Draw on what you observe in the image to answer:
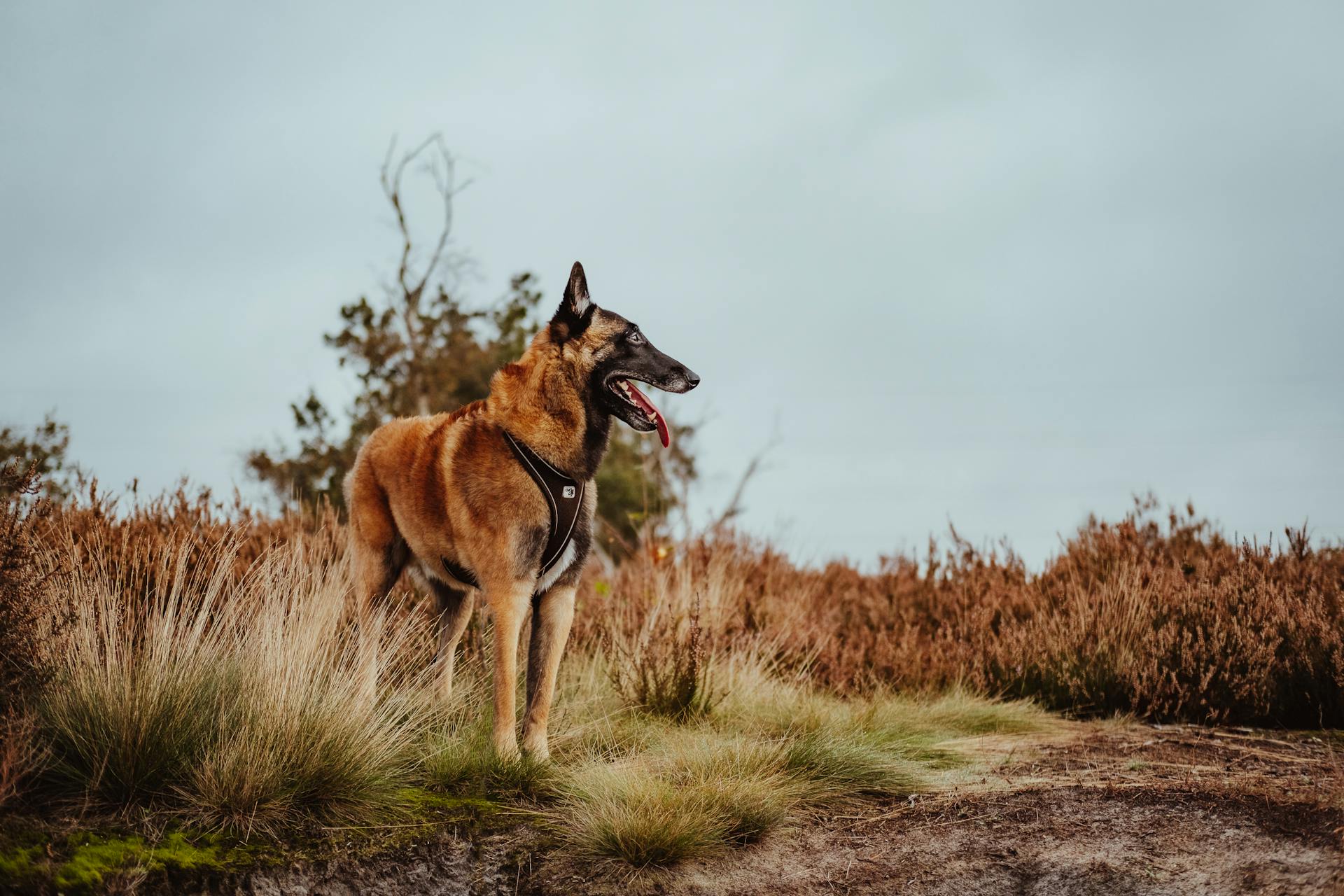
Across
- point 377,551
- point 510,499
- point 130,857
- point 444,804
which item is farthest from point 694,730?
point 130,857

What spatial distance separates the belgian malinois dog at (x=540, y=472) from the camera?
472 cm

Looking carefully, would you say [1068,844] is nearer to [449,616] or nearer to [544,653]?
[544,653]

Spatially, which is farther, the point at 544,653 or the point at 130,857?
the point at 544,653

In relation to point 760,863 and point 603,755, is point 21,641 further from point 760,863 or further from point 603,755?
point 760,863

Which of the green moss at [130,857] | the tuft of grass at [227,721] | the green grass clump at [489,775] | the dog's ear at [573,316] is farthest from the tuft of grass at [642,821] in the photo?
the dog's ear at [573,316]

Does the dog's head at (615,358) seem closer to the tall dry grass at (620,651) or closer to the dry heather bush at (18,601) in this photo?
the tall dry grass at (620,651)

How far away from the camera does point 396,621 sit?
577 cm

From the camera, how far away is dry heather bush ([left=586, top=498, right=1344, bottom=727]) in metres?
6.98

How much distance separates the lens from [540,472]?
479 centimetres

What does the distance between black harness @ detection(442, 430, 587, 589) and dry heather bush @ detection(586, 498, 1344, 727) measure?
1.85 meters

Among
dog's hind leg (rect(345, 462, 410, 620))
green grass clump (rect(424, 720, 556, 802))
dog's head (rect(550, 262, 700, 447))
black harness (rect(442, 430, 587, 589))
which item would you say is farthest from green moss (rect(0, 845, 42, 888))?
dog's head (rect(550, 262, 700, 447))

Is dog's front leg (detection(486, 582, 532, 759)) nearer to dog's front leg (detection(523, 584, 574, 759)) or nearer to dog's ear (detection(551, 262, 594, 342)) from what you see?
dog's front leg (detection(523, 584, 574, 759))

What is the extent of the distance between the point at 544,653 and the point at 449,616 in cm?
116

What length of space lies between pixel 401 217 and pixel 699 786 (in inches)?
786
